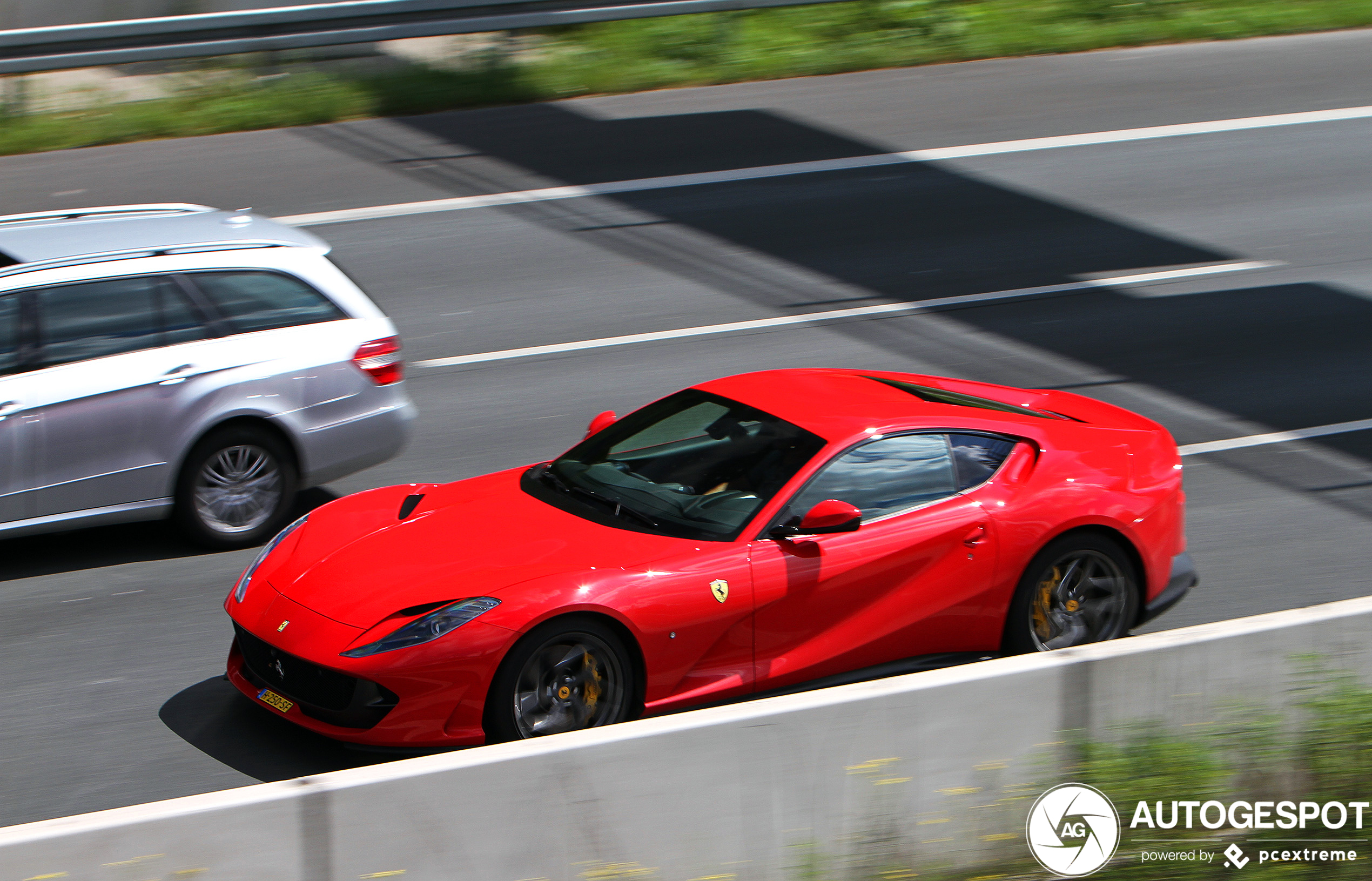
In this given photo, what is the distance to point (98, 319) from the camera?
7.92 meters

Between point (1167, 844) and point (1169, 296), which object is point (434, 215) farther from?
point (1167, 844)

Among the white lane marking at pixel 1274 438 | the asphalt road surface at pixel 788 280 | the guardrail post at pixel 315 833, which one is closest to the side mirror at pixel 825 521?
the asphalt road surface at pixel 788 280

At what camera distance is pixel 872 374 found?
24.5 feet

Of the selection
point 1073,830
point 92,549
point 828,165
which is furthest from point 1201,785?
point 828,165

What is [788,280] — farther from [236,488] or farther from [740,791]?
[740,791]

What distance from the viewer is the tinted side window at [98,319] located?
7.77 meters

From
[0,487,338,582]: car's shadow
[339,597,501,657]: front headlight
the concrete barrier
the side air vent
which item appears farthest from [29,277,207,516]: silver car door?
the concrete barrier

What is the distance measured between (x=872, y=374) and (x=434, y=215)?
23.9ft

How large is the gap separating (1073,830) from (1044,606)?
183 cm

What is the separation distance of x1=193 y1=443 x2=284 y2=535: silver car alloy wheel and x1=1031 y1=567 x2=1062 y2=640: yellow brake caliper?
419cm

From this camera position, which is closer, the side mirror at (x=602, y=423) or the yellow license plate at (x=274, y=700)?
the yellow license plate at (x=274, y=700)

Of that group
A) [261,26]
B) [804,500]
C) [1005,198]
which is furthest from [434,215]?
[804,500]

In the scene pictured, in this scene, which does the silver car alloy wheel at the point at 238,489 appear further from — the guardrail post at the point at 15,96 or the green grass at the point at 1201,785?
the guardrail post at the point at 15,96

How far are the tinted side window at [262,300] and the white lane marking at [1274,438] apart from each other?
5446 millimetres
